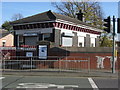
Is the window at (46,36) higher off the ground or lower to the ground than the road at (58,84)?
higher

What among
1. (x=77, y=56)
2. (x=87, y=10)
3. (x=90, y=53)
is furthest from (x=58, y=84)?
(x=87, y=10)

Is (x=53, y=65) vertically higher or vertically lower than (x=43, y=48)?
lower

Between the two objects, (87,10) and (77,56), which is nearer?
(77,56)

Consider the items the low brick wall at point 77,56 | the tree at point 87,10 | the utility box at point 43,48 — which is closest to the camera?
the low brick wall at point 77,56

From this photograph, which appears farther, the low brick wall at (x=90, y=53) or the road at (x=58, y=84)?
the low brick wall at (x=90, y=53)

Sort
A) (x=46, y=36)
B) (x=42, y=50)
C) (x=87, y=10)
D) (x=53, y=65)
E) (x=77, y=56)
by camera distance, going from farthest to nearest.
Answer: (x=87, y=10) → (x=46, y=36) → (x=42, y=50) → (x=77, y=56) → (x=53, y=65)

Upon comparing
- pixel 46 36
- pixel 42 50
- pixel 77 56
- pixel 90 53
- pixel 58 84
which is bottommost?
pixel 58 84

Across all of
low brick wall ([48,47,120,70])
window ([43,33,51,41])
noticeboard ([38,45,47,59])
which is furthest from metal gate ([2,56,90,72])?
window ([43,33,51,41])

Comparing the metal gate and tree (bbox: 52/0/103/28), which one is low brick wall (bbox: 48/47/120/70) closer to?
the metal gate

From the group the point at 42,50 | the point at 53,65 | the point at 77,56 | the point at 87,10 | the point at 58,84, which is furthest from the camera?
the point at 87,10

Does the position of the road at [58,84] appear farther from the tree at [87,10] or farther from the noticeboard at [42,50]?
the tree at [87,10]

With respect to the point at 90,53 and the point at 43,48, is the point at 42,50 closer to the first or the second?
the point at 43,48

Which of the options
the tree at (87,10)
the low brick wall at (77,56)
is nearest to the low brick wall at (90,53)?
the low brick wall at (77,56)

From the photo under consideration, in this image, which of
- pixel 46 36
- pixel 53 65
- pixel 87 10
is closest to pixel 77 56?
pixel 53 65
